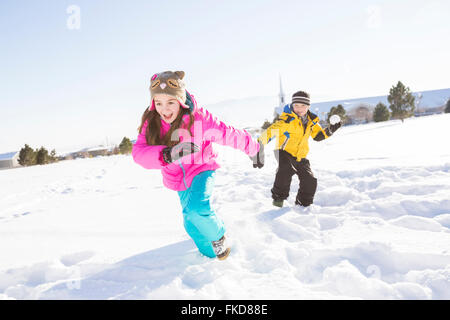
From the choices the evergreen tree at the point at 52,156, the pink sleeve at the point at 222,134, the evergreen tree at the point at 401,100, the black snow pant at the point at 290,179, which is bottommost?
the evergreen tree at the point at 52,156

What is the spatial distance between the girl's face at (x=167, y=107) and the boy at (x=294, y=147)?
148 cm

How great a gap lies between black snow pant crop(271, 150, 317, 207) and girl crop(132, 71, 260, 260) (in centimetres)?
143

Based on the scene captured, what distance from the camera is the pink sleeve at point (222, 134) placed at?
84.7 inches

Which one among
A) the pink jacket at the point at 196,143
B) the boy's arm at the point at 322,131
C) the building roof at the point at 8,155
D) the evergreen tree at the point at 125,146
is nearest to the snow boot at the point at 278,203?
the boy's arm at the point at 322,131

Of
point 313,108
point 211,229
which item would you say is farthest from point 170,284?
point 313,108

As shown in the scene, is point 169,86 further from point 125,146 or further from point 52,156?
point 52,156

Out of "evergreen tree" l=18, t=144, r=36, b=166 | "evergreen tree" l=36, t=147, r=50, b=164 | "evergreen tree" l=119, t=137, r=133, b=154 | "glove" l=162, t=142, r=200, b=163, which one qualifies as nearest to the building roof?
"evergreen tree" l=18, t=144, r=36, b=166

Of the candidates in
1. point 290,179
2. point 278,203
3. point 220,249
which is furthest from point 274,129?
point 220,249

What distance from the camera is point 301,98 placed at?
328 centimetres

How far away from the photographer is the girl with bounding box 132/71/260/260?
6.50 feet

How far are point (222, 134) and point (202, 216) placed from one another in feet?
2.37

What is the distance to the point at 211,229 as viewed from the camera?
1.99 metres

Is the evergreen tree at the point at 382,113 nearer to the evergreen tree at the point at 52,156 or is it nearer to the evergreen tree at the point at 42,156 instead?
the evergreen tree at the point at 52,156

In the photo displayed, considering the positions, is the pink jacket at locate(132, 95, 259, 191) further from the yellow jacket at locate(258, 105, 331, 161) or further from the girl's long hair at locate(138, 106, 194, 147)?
the yellow jacket at locate(258, 105, 331, 161)
